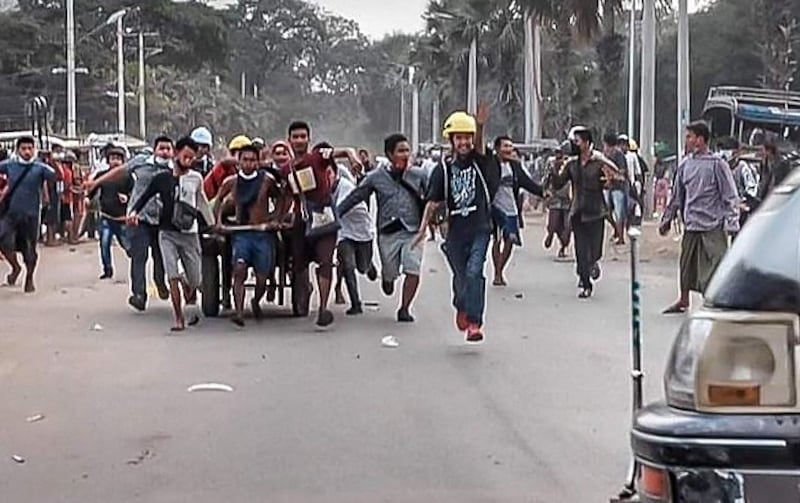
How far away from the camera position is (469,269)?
39.2ft

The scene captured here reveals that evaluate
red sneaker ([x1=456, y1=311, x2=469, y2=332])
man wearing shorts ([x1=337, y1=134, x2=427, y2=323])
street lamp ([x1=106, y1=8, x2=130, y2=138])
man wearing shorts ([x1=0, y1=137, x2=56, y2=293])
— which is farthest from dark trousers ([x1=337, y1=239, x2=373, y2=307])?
street lamp ([x1=106, y1=8, x2=130, y2=138])

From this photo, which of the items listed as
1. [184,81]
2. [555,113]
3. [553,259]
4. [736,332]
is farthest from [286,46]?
[736,332]

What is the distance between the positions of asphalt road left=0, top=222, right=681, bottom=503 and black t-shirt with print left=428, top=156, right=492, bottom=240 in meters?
0.96

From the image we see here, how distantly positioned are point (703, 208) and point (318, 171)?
3.41 meters

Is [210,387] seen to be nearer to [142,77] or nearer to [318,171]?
[318,171]

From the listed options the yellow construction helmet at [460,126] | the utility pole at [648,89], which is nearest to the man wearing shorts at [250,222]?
the yellow construction helmet at [460,126]

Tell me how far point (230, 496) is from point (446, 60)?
68.8 meters

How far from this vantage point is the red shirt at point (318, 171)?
1360 cm

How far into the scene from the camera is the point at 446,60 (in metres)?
75.1

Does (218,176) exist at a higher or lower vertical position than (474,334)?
higher

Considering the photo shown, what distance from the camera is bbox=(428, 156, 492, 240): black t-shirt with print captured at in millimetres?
11961

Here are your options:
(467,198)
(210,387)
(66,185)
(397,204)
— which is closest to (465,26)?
(66,185)

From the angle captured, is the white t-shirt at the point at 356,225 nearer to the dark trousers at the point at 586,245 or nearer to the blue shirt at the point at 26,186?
the dark trousers at the point at 586,245

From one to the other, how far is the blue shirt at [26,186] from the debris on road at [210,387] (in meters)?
7.46
